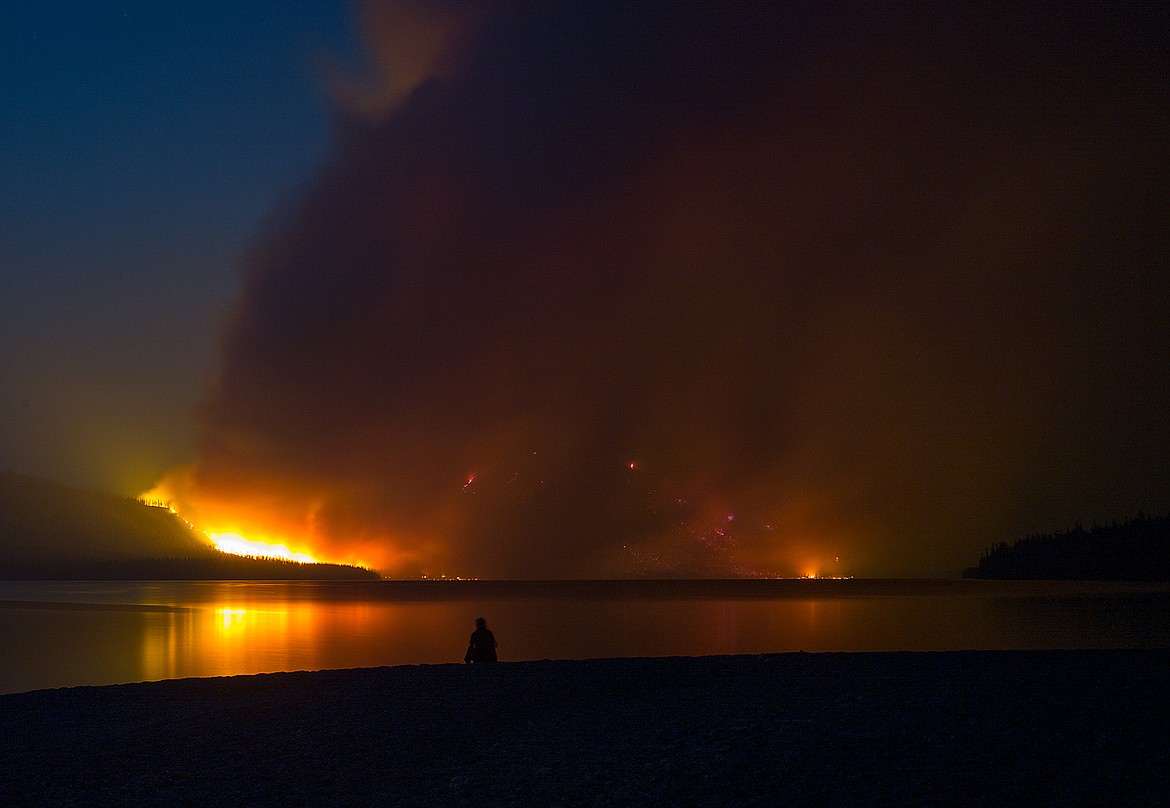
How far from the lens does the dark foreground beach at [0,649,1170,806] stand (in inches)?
462

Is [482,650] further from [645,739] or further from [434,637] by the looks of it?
[434,637]

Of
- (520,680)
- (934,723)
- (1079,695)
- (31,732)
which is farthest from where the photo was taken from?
(520,680)

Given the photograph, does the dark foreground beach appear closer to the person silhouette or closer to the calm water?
the person silhouette

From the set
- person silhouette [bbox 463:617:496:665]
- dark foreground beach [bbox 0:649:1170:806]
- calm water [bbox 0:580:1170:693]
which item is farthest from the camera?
calm water [bbox 0:580:1170:693]

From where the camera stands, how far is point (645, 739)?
14469mm

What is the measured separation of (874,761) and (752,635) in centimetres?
5259

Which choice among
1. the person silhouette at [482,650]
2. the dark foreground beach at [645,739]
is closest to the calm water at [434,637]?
the person silhouette at [482,650]

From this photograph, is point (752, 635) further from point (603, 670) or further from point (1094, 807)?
point (1094, 807)

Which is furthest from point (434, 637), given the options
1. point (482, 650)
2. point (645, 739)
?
point (645, 739)

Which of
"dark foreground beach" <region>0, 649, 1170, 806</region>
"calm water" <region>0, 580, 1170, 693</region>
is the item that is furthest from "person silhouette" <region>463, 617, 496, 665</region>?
"calm water" <region>0, 580, 1170, 693</region>

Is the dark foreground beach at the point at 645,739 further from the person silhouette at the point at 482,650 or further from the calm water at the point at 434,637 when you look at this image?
the calm water at the point at 434,637

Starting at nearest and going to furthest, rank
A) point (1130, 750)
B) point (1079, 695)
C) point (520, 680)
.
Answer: point (1130, 750) → point (1079, 695) → point (520, 680)

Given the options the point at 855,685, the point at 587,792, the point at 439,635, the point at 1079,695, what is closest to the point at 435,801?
the point at 587,792

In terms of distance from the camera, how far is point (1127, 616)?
73.4 meters
